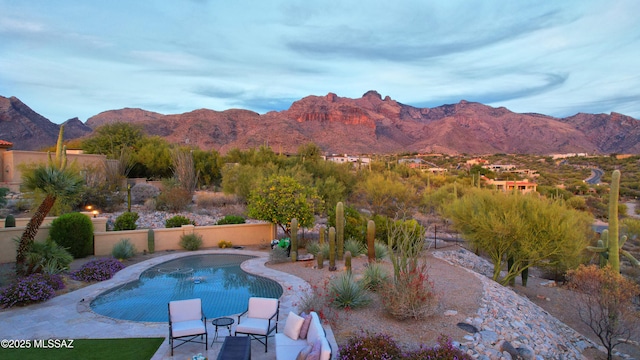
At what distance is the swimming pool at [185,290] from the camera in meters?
9.39

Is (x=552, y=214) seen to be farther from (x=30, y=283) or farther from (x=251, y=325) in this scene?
(x=30, y=283)

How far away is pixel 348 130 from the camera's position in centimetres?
9275

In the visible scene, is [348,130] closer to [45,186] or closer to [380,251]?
[380,251]

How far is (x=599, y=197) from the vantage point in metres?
38.5

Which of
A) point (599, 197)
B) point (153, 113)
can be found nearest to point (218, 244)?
point (599, 197)

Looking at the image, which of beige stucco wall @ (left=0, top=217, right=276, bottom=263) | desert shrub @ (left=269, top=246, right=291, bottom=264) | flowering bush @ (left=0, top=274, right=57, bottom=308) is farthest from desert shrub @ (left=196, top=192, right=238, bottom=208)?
flowering bush @ (left=0, top=274, right=57, bottom=308)

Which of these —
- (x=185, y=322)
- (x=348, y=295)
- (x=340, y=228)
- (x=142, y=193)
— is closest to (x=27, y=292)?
(x=185, y=322)

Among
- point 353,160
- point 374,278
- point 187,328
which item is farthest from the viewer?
point 353,160

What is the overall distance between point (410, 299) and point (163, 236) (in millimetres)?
11645

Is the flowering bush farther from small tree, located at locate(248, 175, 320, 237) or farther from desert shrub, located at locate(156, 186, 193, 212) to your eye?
desert shrub, located at locate(156, 186, 193, 212)

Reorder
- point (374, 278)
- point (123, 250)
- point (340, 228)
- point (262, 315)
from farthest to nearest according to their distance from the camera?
point (123, 250), point (340, 228), point (374, 278), point (262, 315)

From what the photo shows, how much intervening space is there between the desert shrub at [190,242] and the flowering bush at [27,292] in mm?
6495

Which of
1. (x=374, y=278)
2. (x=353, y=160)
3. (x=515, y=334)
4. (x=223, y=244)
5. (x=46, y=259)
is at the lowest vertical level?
(x=223, y=244)

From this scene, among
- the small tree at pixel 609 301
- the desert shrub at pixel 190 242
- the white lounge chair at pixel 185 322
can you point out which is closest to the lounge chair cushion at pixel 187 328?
the white lounge chair at pixel 185 322
